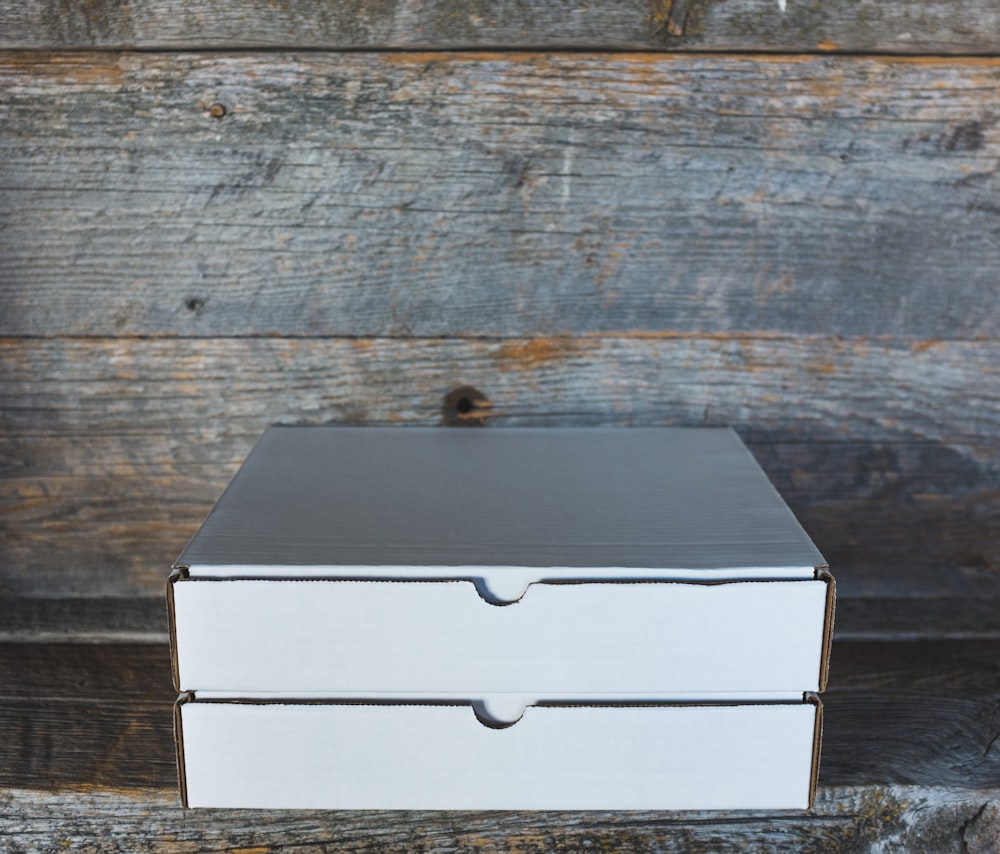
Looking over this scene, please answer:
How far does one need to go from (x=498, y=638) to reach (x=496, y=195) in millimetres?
337

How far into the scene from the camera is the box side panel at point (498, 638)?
0.44 m

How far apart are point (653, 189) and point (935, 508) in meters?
0.34

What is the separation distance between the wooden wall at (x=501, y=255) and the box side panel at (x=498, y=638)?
0.68 ft

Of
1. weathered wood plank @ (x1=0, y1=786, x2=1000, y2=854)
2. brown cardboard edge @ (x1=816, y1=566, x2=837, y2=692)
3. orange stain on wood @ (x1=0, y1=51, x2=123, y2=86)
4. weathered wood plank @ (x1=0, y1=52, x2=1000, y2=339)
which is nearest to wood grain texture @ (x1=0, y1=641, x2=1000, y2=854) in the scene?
weathered wood plank @ (x1=0, y1=786, x2=1000, y2=854)

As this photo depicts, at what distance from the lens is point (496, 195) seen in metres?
0.64

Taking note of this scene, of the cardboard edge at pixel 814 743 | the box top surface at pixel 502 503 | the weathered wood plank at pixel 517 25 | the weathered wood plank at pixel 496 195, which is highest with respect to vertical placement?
the weathered wood plank at pixel 517 25

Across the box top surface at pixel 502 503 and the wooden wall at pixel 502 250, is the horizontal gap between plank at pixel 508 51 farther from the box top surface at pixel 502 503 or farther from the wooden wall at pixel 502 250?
the box top surface at pixel 502 503

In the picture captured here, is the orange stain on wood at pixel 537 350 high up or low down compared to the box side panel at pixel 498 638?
up

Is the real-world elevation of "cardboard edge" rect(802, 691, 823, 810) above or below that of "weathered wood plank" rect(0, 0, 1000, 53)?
below

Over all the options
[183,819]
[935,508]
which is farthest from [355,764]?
[935,508]

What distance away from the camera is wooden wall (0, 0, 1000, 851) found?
614 millimetres

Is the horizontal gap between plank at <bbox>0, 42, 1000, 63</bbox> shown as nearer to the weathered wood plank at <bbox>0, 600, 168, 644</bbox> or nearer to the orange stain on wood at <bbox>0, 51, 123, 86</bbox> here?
the orange stain on wood at <bbox>0, 51, 123, 86</bbox>

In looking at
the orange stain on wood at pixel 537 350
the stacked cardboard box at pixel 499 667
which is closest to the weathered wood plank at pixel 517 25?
the orange stain on wood at pixel 537 350

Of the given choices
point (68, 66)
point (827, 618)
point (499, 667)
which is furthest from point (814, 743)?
point (68, 66)
